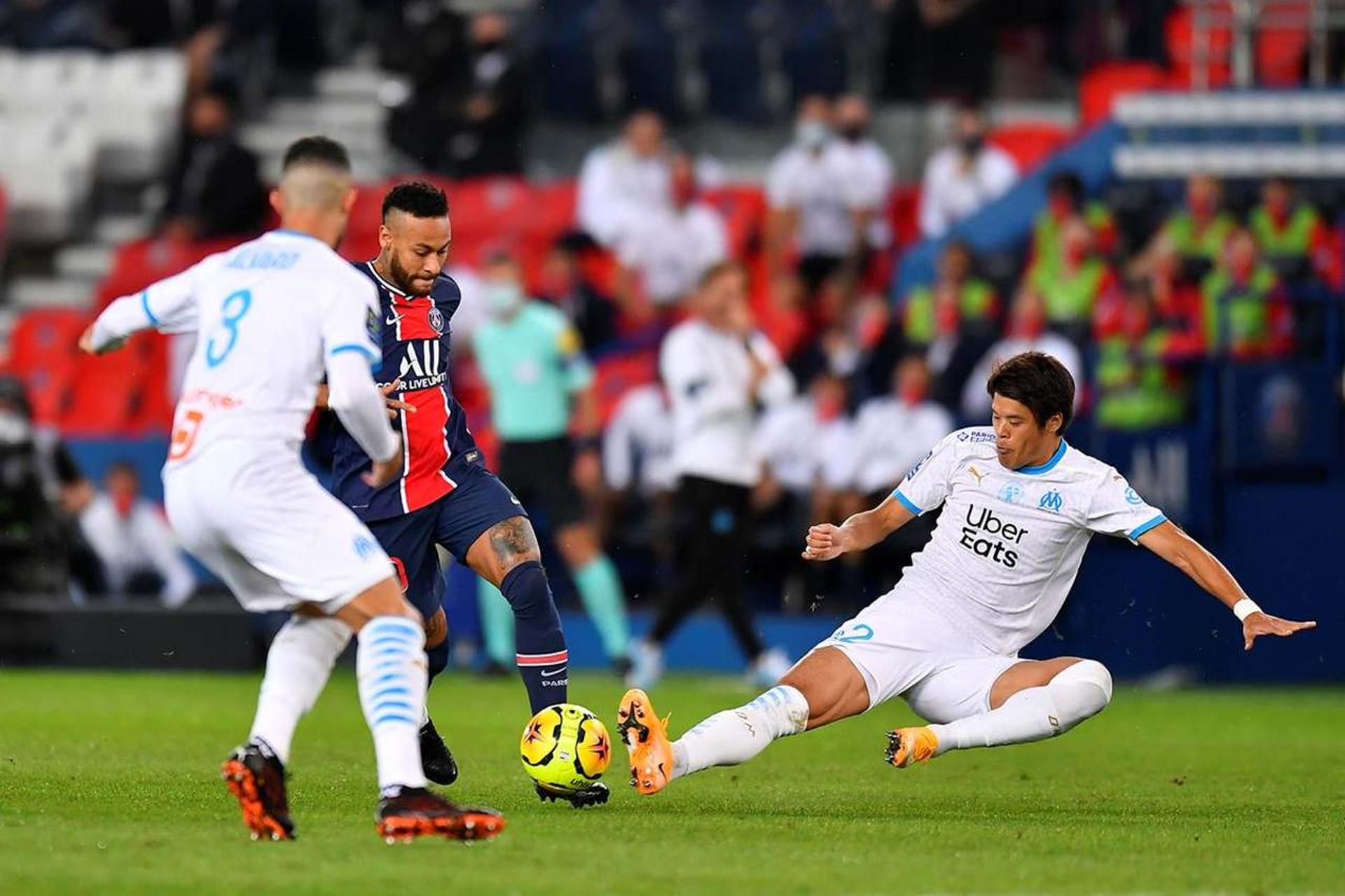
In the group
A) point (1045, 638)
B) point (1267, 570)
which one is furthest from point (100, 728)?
point (1267, 570)

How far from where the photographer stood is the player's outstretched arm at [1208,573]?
7613 mm

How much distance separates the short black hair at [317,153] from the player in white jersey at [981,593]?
79.7 inches

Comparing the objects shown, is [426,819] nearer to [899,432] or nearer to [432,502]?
[432,502]

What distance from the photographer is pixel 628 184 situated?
18.9 meters

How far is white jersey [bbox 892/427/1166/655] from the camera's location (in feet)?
27.1

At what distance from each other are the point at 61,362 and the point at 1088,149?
8.39 meters

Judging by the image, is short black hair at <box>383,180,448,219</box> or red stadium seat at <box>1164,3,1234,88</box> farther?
red stadium seat at <box>1164,3,1234,88</box>

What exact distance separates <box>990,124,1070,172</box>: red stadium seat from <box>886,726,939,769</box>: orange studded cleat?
11067 mm

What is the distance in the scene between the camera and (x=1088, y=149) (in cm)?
1747

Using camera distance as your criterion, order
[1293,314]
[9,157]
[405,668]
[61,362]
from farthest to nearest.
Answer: [9,157], [61,362], [1293,314], [405,668]

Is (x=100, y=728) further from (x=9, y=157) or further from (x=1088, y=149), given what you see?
(x=9, y=157)

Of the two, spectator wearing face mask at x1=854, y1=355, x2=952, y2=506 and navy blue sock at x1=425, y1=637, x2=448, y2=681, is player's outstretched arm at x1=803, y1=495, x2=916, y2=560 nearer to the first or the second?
navy blue sock at x1=425, y1=637, x2=448, y2=681

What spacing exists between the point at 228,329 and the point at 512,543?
180 centimetres

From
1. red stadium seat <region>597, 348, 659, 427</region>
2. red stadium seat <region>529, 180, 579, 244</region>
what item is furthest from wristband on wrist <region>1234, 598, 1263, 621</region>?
red stadium seat <region>529, 180, 579, 244</region>
